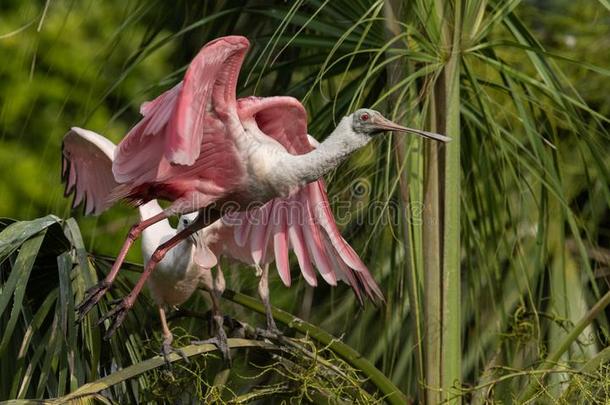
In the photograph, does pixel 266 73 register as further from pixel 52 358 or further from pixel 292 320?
pixel 52 358

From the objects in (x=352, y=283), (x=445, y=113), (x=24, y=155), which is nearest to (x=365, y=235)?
(x=352, y=283)

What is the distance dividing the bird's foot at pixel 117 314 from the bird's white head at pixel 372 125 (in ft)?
2.60

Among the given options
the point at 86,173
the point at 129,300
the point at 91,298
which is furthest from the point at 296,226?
the point at 91,298

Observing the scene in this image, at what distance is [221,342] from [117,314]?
15.2 inches

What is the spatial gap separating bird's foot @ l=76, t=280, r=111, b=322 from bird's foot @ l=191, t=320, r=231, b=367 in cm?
32

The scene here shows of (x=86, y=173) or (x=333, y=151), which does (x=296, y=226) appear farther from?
(x=86, y=173)

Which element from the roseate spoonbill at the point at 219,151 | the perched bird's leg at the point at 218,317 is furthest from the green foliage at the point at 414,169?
the perched bird's leg at the point at 218,317

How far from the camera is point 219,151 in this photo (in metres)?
3.82

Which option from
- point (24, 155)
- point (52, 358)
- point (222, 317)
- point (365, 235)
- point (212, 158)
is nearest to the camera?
point (52, 358)

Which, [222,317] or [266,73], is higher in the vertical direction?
[266,73]

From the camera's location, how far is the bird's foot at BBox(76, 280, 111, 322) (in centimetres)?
328

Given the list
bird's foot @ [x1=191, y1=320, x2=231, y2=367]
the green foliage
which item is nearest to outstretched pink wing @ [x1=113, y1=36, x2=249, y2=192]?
the green foliage

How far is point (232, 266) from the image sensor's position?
16.0 ft

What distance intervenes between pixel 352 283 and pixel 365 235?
47 centimetres
